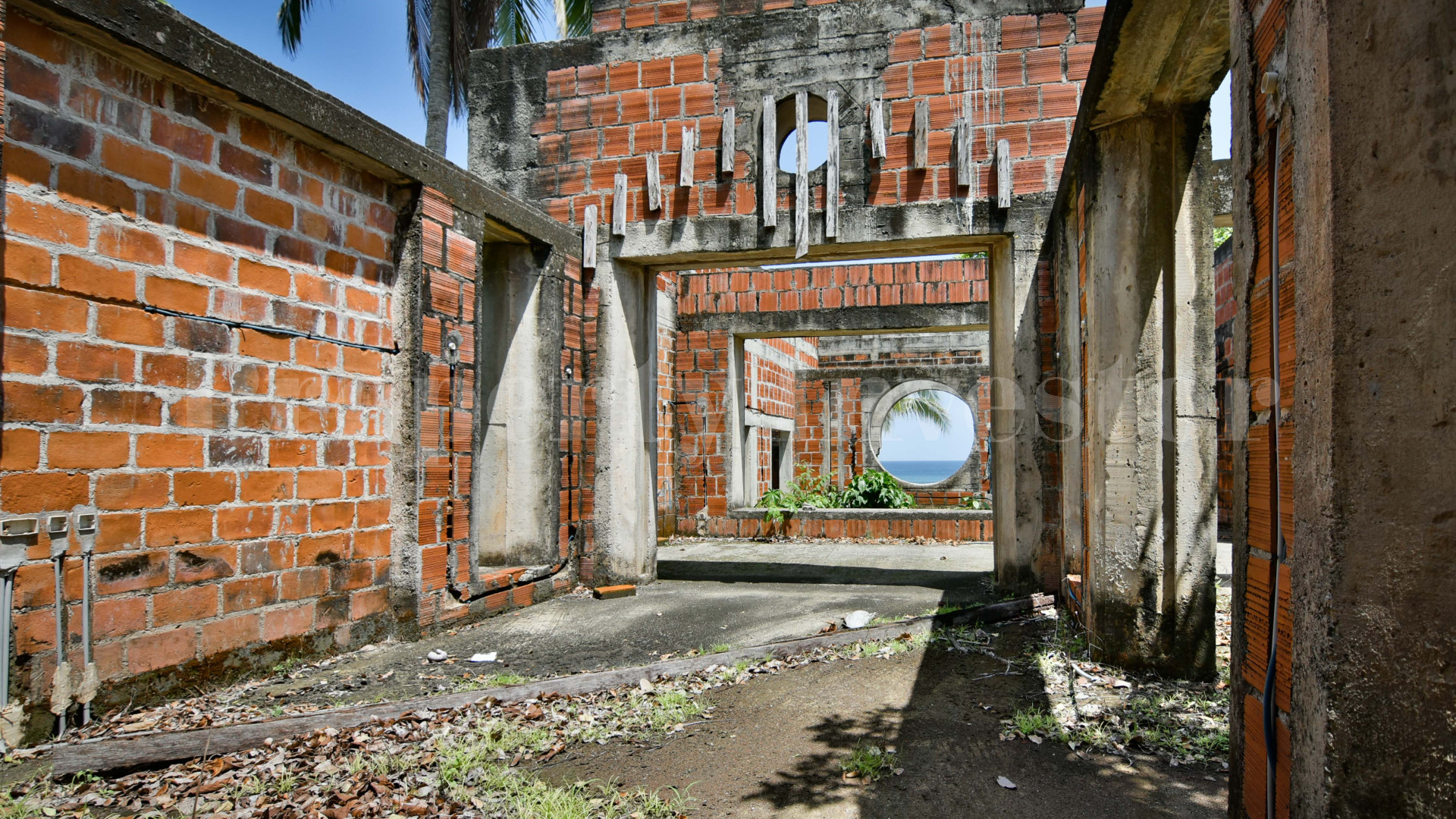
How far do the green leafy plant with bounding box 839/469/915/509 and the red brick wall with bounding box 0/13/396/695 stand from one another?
330 inches

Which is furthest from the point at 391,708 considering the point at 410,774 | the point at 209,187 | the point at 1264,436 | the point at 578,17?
the point at 578,17

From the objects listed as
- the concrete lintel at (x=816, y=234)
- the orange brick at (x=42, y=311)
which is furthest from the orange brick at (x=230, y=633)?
the concrete lintel at (x=816, y=234)

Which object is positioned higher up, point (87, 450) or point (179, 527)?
point (87, 450)

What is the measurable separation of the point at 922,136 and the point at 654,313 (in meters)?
2.62

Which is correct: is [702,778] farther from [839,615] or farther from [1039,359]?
[1039,359]

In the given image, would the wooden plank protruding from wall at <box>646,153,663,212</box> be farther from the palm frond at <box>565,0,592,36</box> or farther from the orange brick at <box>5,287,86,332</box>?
the palm frond at <box>565,0,592,36</box>

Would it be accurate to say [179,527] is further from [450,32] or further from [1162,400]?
[450,32]

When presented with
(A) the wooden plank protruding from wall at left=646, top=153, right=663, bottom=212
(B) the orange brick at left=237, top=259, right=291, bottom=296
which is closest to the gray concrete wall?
(B) the orange brick at left=237, top=259, right=291, bottom=296

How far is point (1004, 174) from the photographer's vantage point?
6168mm

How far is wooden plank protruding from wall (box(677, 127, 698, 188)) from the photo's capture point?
6699mm

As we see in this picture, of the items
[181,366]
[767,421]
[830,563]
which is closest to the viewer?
[181,366]

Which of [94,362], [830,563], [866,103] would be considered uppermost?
[866,103]

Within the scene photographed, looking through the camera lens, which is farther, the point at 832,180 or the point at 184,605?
the point at 832,180

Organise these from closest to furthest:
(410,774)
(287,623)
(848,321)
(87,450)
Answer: (410,774)
(87,450)
(287,623)
(848,321)
